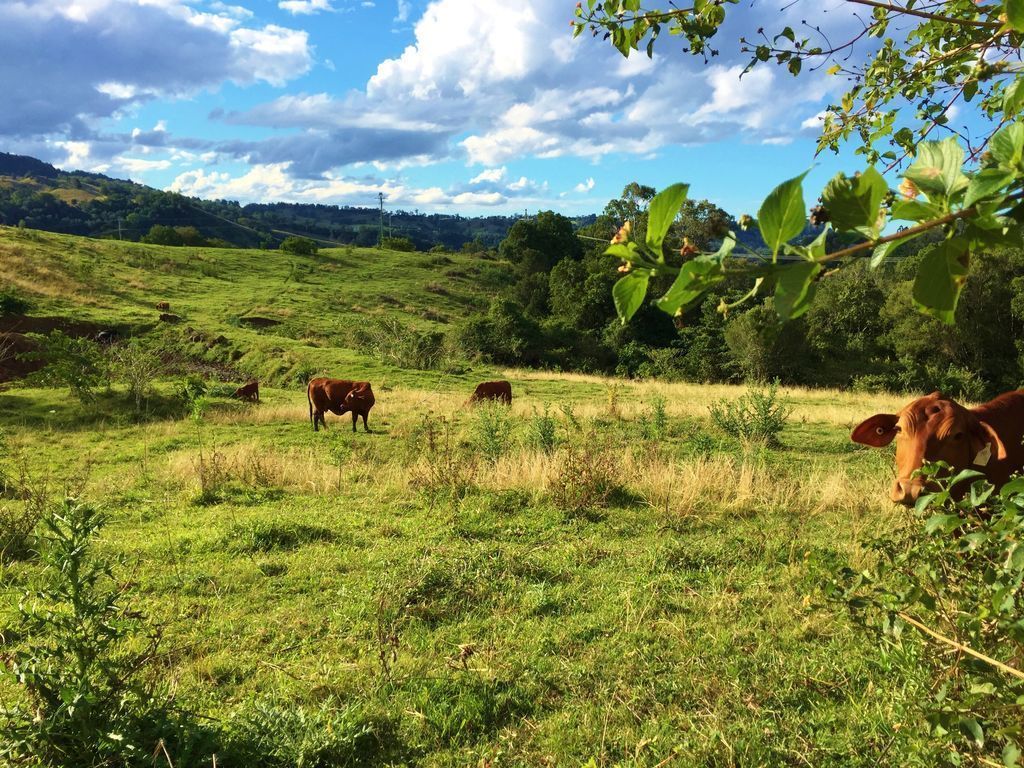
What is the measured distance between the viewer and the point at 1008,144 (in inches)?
30.6

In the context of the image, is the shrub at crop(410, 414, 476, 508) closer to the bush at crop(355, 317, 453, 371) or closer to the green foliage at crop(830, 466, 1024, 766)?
the green foliage at crop(830, 466, 1024, 766)

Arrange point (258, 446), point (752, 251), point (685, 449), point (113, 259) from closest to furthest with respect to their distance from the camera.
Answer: point (752, 251) < point (685, 449) < point (258, 446) < point (113, 259)

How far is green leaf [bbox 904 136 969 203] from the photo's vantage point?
789 millimetres

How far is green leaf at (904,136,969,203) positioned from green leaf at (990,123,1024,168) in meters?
0.04

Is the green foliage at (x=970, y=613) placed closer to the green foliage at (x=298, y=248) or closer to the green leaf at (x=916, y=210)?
the green leaf at (x=916, y=210)

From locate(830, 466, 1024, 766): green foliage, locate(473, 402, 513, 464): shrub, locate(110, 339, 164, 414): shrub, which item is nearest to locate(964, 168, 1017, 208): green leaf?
locate(830, 466, 1024, 766): green foliage

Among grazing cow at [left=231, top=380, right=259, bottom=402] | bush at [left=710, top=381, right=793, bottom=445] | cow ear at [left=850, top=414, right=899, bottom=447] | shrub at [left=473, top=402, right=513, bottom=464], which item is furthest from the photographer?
grazing cow at [left=231, top=380, right=259, bottom=402]

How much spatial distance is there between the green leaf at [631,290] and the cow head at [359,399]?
11.3 metres

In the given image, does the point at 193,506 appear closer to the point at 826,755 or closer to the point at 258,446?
the point at 258,446

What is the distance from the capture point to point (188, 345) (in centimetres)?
2256

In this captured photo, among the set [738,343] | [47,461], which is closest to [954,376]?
[738,343]

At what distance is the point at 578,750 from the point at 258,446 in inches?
338

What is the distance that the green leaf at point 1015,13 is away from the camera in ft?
2.74

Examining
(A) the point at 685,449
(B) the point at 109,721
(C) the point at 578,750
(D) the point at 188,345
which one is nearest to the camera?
(B) the point at 109,721
